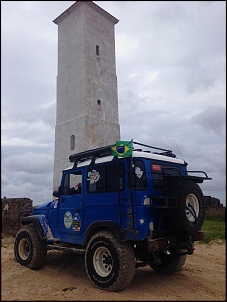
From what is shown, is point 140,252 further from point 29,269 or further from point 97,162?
point 29,269

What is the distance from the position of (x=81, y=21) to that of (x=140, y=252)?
2254 cm

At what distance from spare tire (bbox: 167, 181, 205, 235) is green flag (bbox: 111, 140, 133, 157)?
122cm

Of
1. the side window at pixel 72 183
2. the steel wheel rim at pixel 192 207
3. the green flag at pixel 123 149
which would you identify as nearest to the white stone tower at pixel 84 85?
the side window at pixel 72 183

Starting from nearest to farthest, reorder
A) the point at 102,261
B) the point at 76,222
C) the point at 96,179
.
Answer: the point at 102,261 < the point at 96,179 < the point at 76,222

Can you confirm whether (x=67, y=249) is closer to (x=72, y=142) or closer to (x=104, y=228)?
(x=104, y=228)

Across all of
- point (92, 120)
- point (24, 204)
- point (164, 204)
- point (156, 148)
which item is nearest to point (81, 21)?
point (92, 120)

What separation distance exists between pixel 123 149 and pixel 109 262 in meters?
2.53

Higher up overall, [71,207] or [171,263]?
[71,207]

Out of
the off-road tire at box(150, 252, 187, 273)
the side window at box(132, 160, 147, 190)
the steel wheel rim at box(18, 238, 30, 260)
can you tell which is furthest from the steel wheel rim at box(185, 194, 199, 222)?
the steel wheel rim at box(18, 238, 30, 260)

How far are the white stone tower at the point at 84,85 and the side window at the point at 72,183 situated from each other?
15.0 metres

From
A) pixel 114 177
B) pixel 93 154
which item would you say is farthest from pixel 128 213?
pixel 93 154

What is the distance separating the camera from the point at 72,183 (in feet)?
29.1

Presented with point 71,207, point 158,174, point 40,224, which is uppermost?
point 158,174

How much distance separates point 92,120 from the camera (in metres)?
24.7
